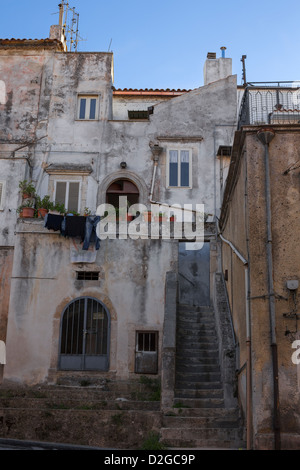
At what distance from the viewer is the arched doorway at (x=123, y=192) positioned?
2170 centimetres

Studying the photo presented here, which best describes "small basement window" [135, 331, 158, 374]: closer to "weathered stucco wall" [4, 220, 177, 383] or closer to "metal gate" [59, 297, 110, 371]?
"weathered stucco wall" [4, 220, 177, 383]

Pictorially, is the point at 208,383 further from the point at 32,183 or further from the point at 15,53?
the point at 15,53

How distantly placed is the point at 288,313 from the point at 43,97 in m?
15.7

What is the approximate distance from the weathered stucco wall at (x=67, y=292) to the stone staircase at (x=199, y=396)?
1.85 meters

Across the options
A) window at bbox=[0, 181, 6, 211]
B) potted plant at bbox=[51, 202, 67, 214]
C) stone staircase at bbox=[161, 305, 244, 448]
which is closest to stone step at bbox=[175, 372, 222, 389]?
stone staircase at bbox=[161, 305, 244, 448]

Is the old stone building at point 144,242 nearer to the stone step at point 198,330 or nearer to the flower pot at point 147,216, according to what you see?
the stone step at point 198,330

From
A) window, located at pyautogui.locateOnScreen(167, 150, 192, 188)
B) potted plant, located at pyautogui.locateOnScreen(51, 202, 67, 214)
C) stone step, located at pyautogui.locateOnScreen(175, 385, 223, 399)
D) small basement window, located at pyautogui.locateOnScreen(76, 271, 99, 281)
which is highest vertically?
window, located at pyautogui.locateOnScreen(167, 150, 192, 188)

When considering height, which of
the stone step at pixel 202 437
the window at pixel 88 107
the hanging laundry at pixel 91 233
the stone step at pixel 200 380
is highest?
the window at pixel 88 107

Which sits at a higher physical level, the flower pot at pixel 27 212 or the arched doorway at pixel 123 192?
the arched doorway at pixel 123 192

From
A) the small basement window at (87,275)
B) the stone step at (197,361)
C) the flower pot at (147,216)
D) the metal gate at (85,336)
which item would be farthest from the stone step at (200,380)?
the flower pot at (147,216)

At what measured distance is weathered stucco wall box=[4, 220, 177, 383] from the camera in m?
16.7

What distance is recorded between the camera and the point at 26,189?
20203 millimetres

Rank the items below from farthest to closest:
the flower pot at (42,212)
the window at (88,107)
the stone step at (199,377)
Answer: the window at (88,107)
the flower pot at (42,212)
the stone step at (199,377)

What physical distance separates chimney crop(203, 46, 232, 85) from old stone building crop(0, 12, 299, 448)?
0.22ft
